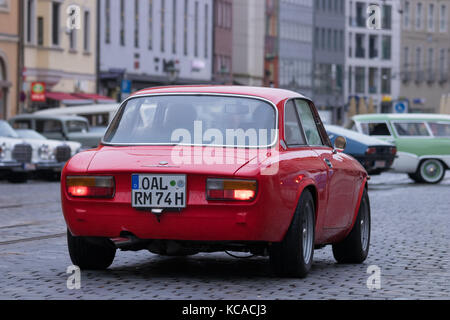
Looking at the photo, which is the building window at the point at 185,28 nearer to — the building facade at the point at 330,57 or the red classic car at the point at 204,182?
the building facade at the point at 330,57

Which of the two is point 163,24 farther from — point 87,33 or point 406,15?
point 406,15

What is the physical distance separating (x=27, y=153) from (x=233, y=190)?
23.5m

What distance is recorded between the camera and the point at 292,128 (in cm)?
1050

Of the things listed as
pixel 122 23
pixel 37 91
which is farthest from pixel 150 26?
pixel 37 91

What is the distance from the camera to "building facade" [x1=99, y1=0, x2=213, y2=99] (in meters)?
69.5

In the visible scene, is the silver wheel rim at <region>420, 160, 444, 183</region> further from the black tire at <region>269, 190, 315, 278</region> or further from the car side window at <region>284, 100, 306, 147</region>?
the black tire at <region>269, 190, 315, 278</region>

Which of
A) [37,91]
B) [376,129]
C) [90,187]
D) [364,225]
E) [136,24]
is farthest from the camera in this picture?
[136,24]

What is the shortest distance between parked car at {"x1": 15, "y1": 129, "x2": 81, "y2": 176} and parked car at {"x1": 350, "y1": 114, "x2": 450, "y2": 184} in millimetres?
7677

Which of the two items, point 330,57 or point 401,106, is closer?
point 401,106

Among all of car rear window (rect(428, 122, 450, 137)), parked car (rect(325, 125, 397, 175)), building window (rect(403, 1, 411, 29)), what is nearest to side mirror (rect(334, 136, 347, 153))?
parked car (rect(325, 125, 397, 175))

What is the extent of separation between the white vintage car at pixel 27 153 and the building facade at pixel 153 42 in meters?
26.6

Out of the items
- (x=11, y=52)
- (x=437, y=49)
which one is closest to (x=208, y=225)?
(x=11, y=52)

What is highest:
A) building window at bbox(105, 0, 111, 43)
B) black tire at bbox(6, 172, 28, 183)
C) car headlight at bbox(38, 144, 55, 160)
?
building window at bbox(105, 0, 111, 43)

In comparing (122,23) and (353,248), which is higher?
(122,23)
